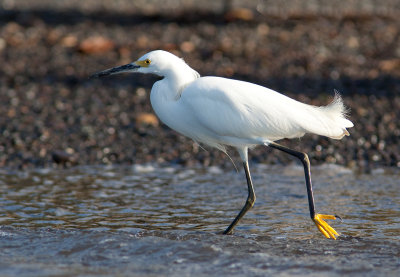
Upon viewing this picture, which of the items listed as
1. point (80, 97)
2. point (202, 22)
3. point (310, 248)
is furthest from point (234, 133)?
point (202, 22)

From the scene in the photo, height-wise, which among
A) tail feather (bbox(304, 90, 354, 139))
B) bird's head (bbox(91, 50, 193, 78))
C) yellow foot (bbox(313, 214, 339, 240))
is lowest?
yellow foot (bbox(313, 214, 339, 240))

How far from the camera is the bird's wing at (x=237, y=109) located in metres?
6.10

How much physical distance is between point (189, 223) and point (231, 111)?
3.91 feet

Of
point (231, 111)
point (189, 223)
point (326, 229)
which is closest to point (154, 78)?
point (189, 223)

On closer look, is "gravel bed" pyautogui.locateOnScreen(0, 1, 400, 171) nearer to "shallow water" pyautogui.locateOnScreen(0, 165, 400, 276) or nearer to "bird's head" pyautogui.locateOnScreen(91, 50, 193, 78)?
"shallow water" pyautogui.locateOnScreen(0, 165, 400, 276)

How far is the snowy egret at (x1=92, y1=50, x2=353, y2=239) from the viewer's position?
6.11 meters

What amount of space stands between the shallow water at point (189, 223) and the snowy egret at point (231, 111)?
43 centimetres

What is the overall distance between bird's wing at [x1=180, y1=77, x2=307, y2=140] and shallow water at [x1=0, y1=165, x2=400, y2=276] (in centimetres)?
92

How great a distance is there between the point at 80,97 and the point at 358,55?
5.80m

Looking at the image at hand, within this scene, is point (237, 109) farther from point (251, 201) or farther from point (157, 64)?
point (251, 201)

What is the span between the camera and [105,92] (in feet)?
38.9

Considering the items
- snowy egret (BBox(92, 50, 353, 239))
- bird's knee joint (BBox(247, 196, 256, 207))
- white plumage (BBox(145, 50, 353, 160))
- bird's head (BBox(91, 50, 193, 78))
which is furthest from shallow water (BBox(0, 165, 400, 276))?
bird's head (BBox(91, 50, 193, 78))

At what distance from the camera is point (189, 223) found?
6.61 m

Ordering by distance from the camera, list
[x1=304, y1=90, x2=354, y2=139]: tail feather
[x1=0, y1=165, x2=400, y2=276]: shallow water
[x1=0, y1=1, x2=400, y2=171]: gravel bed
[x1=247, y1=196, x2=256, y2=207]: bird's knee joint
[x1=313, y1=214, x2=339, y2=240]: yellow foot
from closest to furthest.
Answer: [x1=0, y1=165, x2=400, y2=276]: shallow water → [x1=313, y1=214, x2=339, y2=240]: yellow foot → [x1=304, y1=90, x2=354, y2=139]: tail feather → [x1=247, y1=196, x2=256, y2=207]: bird's knee joint → [x1=0, y1=1, x2=400, y2=171]: gravel bed
